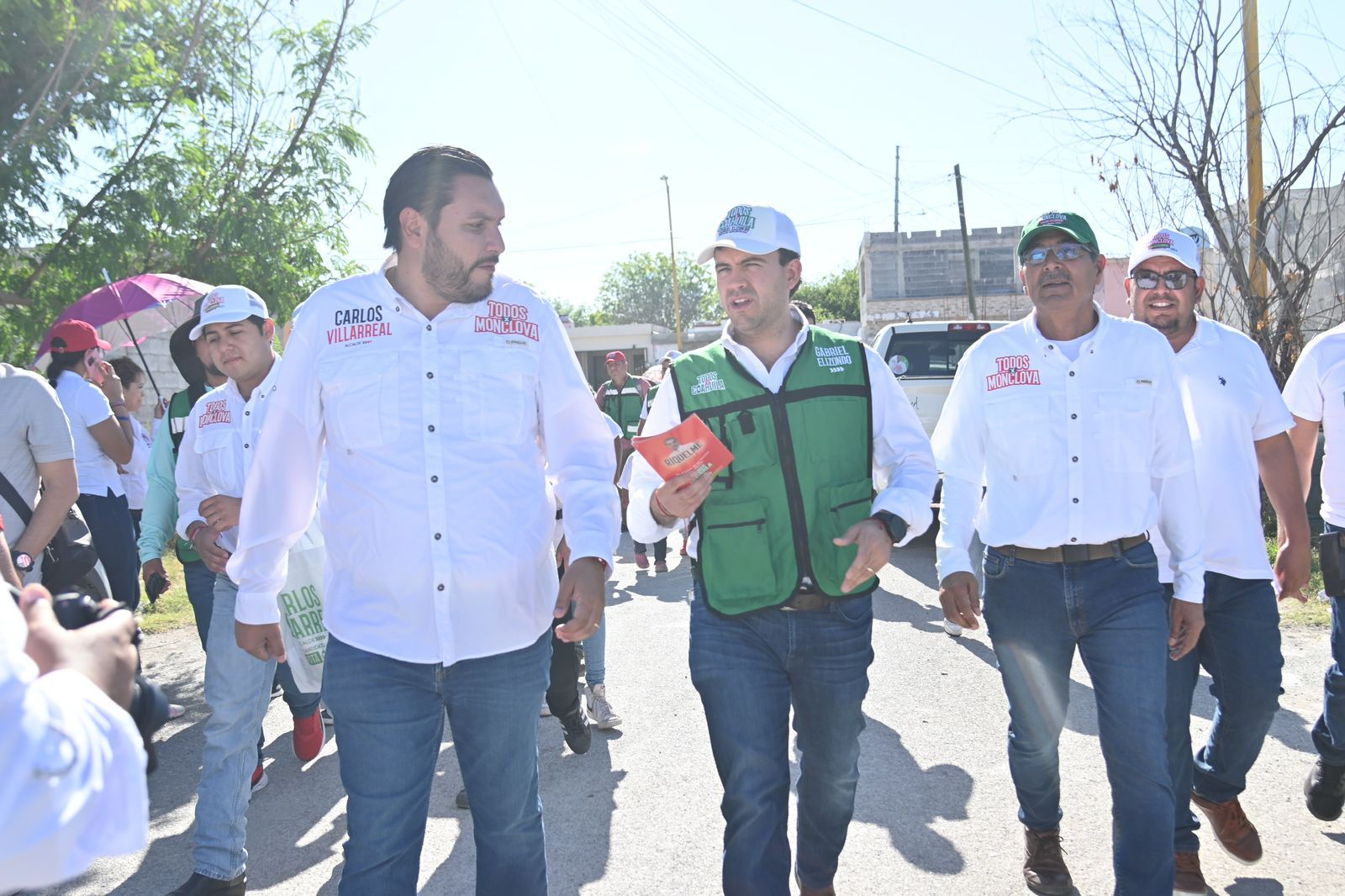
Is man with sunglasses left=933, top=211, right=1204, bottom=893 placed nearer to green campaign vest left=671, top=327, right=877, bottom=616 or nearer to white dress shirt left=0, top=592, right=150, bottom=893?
green campaign vest left=671, top=327, right=877, bottom=616

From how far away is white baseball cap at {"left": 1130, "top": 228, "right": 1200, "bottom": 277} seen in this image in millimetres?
3998

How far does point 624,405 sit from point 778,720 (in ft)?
31.5

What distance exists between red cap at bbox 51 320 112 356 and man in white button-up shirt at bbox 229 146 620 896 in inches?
156

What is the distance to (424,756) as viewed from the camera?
275 cm

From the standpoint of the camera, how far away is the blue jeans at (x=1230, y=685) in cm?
373

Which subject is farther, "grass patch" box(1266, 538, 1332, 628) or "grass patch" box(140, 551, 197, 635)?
"grass patch" box(140, 551, 197, 635)

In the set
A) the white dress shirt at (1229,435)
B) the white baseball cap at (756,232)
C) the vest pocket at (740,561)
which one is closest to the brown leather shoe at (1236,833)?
the white dress shirt at (1229,435)

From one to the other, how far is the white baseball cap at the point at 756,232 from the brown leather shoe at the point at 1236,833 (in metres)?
2.63

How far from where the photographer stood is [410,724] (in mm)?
2707

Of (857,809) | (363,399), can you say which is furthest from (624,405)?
(363,399)

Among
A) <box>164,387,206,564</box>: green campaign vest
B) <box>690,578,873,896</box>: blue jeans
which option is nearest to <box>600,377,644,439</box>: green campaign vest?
<box>164,387,206,564</box>: green campaign vest

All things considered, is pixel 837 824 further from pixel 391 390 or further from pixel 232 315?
pixel 232 315

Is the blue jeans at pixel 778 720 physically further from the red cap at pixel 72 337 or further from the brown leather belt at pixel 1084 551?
the red cap at pixel 72 337

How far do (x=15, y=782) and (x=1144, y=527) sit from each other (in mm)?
3183
